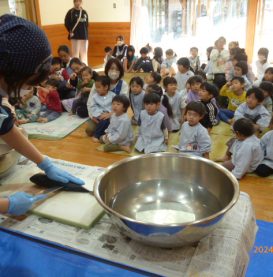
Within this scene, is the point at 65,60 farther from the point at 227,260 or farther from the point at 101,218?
the point at 227,260

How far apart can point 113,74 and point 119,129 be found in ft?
2.24

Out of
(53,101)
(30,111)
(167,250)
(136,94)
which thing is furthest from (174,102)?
(167,250)

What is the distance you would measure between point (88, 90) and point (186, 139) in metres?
1.32

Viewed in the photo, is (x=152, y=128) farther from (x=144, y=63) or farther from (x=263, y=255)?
(x=144, y=63)

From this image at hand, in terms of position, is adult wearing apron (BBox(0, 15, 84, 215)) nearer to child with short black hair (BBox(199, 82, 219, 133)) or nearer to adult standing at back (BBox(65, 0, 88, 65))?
child with short black hair (BBox(199, 82, 219, 133))

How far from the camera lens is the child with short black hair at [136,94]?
115 inches

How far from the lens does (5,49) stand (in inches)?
28.1

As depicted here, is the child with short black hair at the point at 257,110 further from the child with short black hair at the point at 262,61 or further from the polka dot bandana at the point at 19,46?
the polka dot bandana at the point at 19,46

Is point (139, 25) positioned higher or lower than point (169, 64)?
higher

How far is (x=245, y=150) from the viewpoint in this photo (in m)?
2.05

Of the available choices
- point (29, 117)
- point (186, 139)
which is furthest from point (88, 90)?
point (186, 139)

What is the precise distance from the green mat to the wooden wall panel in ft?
9.89

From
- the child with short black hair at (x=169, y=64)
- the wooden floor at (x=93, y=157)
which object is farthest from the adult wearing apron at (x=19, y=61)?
the child with short black hair at (x=169, y=64)

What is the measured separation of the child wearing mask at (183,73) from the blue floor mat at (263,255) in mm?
2213
